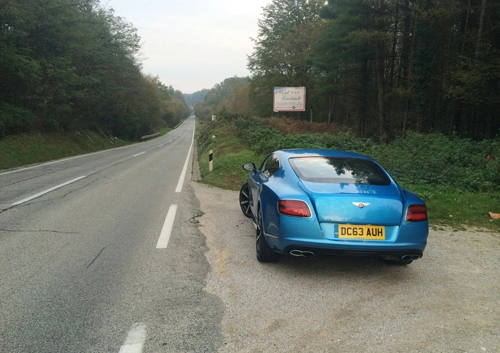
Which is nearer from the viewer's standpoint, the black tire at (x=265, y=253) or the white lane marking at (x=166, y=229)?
the black tire at (x=265, y=253)

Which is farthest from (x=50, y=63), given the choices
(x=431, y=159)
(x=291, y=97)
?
(x=431, y=159)

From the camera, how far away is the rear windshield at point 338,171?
4.71 m

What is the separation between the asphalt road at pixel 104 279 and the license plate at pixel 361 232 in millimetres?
1494

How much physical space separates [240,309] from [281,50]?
38.9 metres

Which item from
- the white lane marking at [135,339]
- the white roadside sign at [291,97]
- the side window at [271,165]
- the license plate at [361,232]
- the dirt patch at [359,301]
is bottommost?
the dirt patch at [359,301]

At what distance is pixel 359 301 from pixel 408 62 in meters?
28.2

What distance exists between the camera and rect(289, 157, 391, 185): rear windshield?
15.4 feet

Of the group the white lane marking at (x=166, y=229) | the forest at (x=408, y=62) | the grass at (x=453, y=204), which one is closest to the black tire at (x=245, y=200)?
the white lane marking at (x=166, y=229)

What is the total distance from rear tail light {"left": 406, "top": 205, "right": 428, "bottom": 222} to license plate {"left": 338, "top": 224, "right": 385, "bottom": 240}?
0.37m

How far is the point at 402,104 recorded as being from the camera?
30.7m

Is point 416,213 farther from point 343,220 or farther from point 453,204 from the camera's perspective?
→ point 453,204

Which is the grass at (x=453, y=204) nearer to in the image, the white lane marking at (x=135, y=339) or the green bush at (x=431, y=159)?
the green bush at (x=431, y=159)

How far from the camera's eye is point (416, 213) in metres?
4.22

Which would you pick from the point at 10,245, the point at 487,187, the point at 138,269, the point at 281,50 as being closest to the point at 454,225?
the point at 487,187
